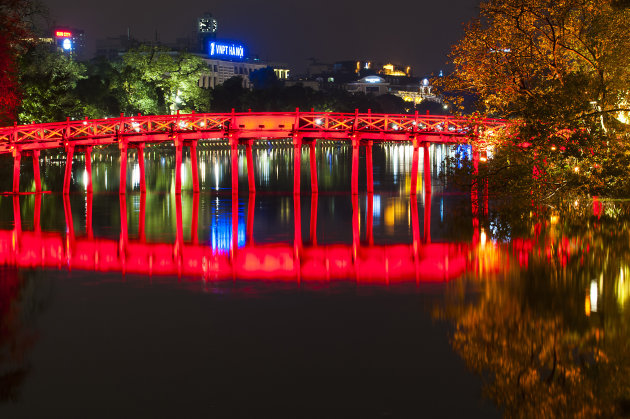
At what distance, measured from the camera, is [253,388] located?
1210 cm

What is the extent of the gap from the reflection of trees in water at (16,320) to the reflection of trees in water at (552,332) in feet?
22.4

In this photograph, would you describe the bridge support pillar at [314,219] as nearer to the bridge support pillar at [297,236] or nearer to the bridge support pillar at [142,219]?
the bridge support pillar at [297,236]

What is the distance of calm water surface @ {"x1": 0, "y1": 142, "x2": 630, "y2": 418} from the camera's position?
11.8m

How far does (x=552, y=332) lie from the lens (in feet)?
48.2

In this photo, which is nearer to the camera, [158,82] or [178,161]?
[178,161]

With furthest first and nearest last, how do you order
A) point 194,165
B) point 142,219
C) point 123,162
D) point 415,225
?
point 123,162, point 194,165, point 142,219, point 415,225

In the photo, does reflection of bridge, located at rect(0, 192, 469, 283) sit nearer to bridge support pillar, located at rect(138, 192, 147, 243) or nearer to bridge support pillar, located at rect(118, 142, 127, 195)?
bridge support pillar, located at rect(138, 192, 147, 243)

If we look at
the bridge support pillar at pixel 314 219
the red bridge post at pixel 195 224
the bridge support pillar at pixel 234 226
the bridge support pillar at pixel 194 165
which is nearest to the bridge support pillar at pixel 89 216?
the red bridge post at pixel 195 224

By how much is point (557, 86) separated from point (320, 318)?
17.2 meters

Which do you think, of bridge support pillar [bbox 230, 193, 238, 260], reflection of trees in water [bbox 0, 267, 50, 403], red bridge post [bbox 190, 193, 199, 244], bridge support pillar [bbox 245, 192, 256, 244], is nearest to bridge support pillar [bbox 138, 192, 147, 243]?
red bridge post [bbox 190, 193, 199, 244]

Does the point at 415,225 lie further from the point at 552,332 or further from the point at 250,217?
the point at 552,332

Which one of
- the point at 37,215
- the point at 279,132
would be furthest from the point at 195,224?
the point at 279,132

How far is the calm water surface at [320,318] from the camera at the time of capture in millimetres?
11781

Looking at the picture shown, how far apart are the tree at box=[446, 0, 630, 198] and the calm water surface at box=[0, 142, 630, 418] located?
1.99 metres
